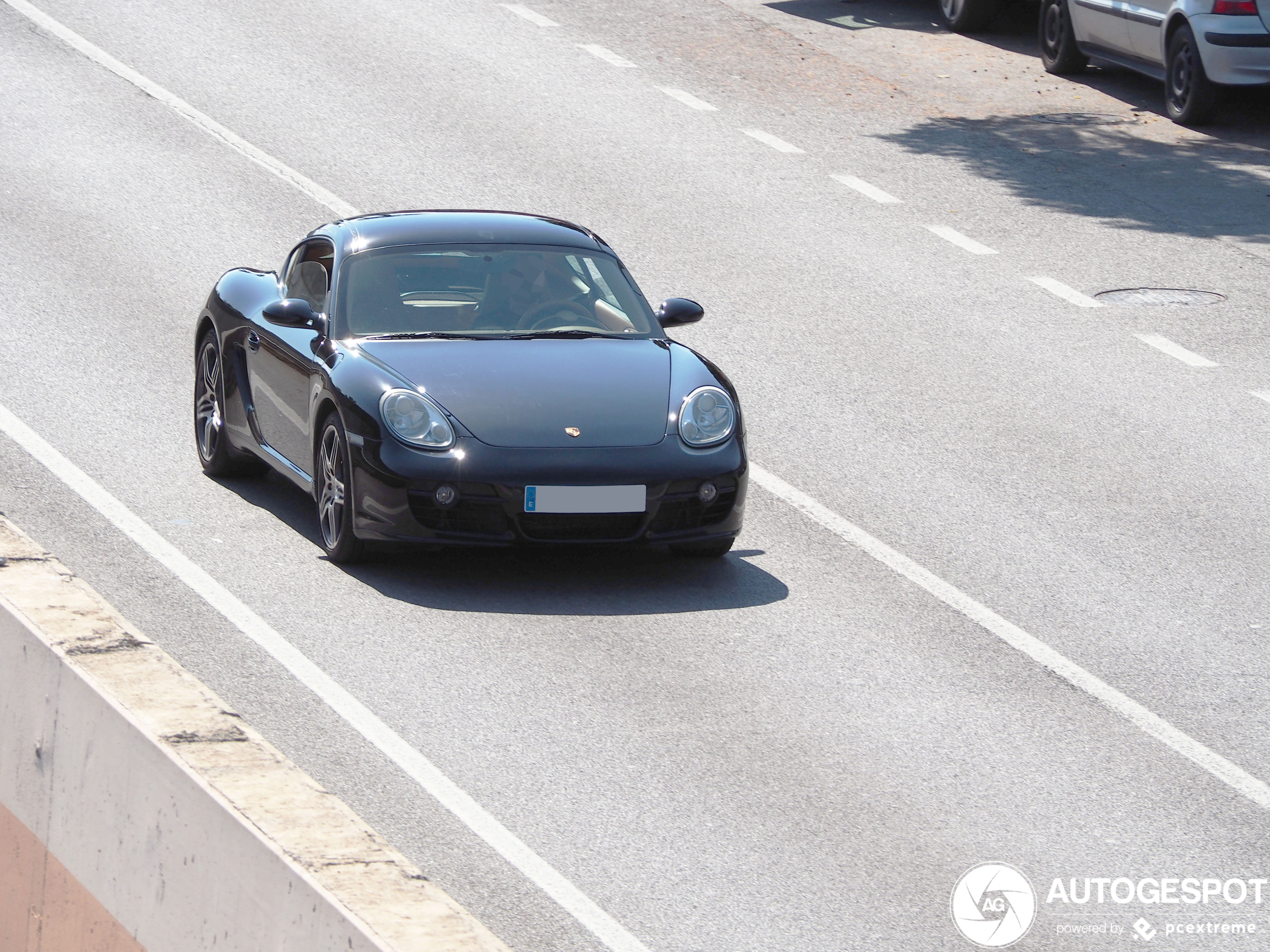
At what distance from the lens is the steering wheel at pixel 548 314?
9008 millimetres

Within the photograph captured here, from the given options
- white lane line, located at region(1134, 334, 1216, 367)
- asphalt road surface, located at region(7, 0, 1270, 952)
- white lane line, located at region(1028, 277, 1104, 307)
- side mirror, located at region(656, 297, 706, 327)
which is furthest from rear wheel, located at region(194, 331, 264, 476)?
white lane line, located at region(1028, 277, 1104, 307)

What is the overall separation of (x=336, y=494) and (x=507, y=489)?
933 mm

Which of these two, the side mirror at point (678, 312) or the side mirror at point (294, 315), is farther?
the side mirror at point (678, 312)

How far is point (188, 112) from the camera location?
18.2 m

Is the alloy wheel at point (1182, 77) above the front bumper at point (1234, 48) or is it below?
below

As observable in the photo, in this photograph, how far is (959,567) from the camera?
8750 millimetres

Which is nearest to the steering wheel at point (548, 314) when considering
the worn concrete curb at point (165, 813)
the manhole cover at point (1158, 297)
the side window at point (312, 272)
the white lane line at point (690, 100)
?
the side window at point (312, 272)

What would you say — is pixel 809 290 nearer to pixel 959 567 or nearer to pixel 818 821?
pixel 959 567

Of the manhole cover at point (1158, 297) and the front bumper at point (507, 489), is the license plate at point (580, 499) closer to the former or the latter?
the front bumper at point (507, 489)

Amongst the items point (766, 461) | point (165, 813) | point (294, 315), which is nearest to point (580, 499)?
point (294, 315)

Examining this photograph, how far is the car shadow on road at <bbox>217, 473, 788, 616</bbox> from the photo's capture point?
8.09 metres

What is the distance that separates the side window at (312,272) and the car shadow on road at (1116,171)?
27.2 ft

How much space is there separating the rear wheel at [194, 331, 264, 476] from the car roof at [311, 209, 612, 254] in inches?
35.0

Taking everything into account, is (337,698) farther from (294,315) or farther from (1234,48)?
(1234,48)
